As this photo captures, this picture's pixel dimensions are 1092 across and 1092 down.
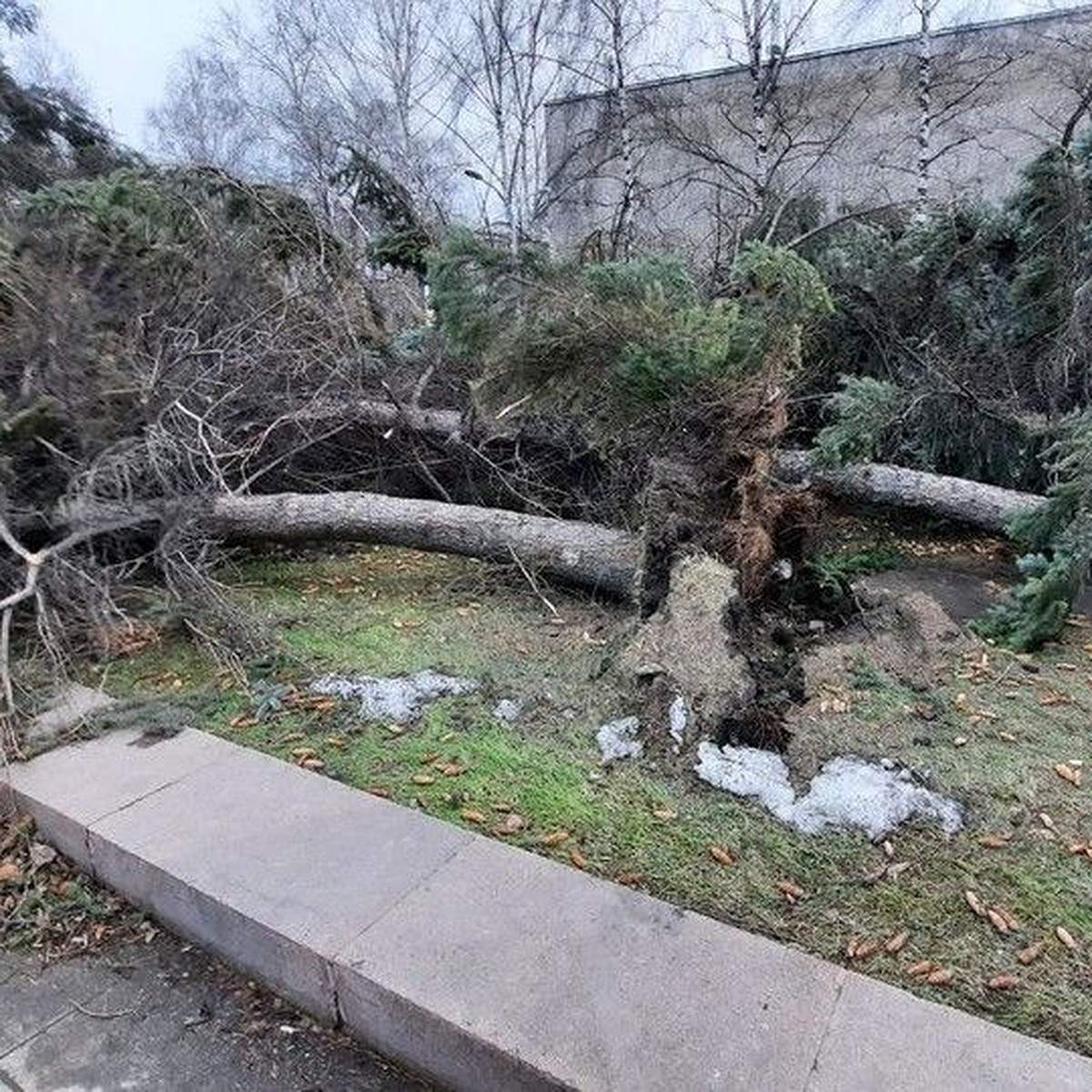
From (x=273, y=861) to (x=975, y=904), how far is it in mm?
1757

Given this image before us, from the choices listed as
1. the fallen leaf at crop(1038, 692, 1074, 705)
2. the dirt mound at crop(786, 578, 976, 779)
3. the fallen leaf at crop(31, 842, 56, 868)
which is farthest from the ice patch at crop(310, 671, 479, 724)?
the fallen leaf at crop(1038, 692, 1074, 705)

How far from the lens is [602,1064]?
140 cm

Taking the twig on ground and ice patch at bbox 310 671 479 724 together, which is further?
the twig on ground

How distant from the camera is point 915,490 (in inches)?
198

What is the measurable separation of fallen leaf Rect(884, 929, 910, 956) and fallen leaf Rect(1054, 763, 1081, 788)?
3.01 ft

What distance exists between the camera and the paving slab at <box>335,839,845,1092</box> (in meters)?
1.41

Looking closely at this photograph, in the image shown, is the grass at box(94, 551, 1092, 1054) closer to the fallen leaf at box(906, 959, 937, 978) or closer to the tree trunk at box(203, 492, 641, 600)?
the fallen leaf at box(906, 959, 937, 978)

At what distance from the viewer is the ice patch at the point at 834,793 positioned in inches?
83.7

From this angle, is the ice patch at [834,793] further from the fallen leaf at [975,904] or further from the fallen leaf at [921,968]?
the fallen leaf at [921,968]

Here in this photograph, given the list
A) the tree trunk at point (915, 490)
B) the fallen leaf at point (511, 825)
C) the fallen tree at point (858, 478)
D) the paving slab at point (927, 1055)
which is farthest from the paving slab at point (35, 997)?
the tree trunk at point (915, 490)

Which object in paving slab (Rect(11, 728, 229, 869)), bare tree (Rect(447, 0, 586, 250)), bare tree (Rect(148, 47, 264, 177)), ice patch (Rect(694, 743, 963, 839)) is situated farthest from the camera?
bare tree (Rect(148, 47, 264, 177))

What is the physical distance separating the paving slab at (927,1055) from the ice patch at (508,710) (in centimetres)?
147

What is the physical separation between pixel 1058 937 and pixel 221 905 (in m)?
1.98

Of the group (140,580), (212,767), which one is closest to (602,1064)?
(212,767)
